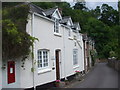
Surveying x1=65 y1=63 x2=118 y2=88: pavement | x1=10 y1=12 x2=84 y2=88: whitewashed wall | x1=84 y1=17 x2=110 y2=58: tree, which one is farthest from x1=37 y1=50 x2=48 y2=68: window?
x1=84 y1=17 x2=110 y2=58: tree

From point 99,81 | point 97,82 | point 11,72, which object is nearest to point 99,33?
point 99,81

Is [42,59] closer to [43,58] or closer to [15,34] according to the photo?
[43,58]

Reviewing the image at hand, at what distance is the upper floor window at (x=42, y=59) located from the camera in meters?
10.4

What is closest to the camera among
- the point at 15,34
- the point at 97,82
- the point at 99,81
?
the point at 15,34

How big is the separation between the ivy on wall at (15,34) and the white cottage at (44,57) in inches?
24.4

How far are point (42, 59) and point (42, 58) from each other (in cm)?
7

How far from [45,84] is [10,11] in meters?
5.37

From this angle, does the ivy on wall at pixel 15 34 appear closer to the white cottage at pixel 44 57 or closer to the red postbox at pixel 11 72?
the red postbox at pixel 11 72

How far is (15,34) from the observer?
24.1ft

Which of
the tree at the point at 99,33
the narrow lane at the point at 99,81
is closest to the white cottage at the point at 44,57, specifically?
the narrow lane at the point at 99,81

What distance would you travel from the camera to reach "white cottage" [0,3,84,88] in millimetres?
8312

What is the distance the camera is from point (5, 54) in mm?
7340

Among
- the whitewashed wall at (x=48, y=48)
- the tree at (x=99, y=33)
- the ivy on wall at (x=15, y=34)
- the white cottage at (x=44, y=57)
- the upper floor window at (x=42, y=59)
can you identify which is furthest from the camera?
the tree at (x=99, y=33)

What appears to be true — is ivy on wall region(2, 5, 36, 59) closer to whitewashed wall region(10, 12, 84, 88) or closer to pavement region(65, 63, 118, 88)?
whitewashed wall region(10, 12, 84, 88)
